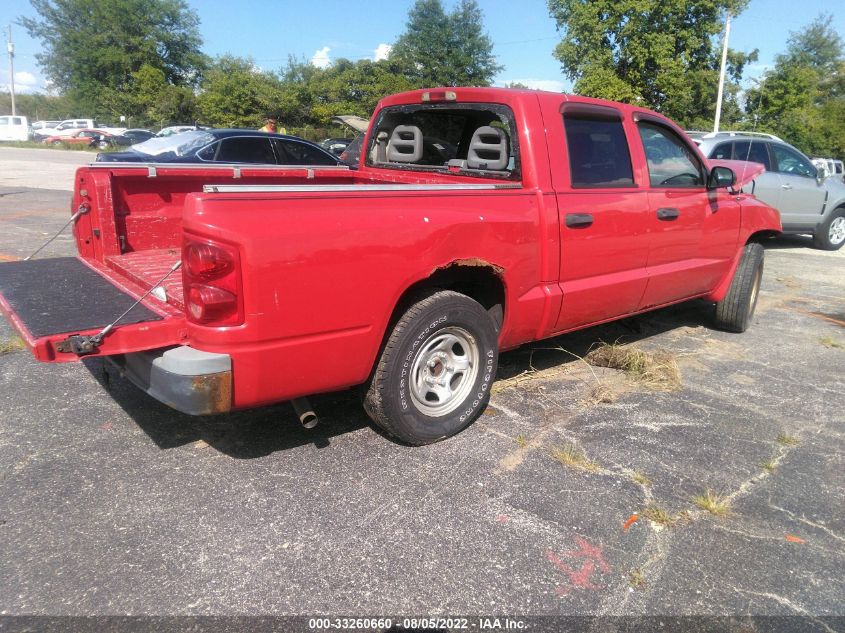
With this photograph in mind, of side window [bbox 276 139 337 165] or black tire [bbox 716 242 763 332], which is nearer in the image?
black tire [bbox 716 242 763 332]

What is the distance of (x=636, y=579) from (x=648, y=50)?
34186 millimetres

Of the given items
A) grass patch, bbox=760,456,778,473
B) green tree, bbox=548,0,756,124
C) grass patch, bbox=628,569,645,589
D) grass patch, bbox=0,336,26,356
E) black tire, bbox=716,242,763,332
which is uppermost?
green tree, bbox=548,0,756,124

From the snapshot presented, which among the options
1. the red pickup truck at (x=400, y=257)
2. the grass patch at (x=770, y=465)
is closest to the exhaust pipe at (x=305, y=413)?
the red pickup truck at (x=400, y=257)

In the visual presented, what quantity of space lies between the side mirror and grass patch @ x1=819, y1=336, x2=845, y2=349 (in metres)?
1.78

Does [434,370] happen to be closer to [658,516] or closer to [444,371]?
[444,371]

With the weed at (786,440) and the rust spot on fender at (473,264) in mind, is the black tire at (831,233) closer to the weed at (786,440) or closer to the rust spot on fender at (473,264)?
the weed at (786,440)

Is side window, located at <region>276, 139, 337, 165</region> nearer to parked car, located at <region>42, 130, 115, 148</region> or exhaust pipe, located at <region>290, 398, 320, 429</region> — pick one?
exhaust pipe, located at <region>290, 398, 320, 429</region>

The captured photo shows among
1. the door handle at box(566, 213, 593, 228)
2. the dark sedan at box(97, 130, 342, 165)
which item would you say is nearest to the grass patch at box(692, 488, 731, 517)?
the door handle at box(566, 213, 593, 228)

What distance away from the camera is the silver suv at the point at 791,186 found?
9.73 m

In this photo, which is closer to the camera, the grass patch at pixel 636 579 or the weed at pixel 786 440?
the grass patch at pixel 636 579

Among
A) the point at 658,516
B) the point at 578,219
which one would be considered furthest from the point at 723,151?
the point at 658,516

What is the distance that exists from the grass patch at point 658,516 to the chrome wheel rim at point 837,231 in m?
10.2

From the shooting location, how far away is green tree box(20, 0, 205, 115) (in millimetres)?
58188

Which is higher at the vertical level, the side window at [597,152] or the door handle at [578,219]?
the side window at [597,152]
